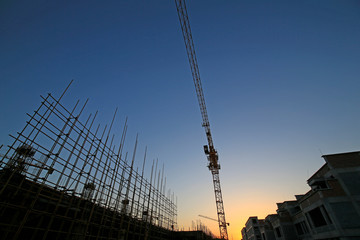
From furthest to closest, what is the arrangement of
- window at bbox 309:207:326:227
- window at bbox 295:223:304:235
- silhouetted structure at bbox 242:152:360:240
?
window at bbox 295:223:304:235, window at bbox 309:207:326:227, silhouetted structure at bbox 242:152:360:240

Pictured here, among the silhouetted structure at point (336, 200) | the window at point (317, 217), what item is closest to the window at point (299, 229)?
the silhouetted structure at point (336, 200)

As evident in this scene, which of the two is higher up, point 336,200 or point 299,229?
point 336,200

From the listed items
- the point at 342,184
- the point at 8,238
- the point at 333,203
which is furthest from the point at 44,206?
the point at 342,184

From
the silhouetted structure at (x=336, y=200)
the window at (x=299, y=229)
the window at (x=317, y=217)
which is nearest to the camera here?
the silhouetted structure at (x=336, y=200)

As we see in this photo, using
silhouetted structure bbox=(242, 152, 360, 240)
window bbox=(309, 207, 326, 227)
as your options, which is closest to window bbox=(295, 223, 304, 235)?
silhouetted structure bbox=(242, 152, 360, 240)

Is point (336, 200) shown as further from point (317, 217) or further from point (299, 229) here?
point (299, 229)

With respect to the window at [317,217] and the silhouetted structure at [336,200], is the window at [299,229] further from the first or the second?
the window at [317,217]

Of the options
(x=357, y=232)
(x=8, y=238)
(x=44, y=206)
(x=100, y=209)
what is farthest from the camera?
(x=357, y=232)

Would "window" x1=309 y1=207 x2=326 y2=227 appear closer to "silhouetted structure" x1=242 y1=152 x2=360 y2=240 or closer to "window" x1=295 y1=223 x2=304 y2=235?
"silhouetted structure" x1=242 y1=152 x2=360 y2=240

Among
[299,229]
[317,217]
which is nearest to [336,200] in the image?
[317,217]

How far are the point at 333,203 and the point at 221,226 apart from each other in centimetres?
4087

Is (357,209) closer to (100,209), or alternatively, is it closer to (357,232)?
(357,232)

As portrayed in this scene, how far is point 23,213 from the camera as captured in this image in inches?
313

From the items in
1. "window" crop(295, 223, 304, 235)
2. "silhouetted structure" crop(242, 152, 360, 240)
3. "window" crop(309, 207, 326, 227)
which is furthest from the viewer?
"window" crop(295, 223, 304, 235)
